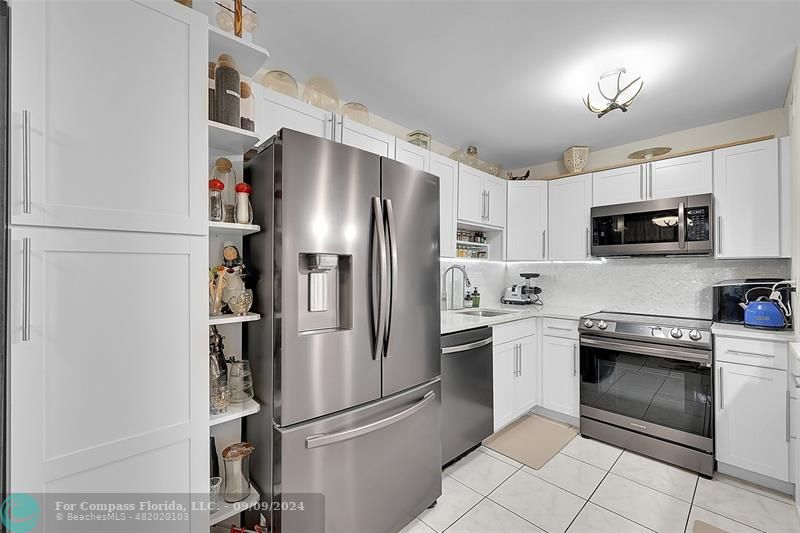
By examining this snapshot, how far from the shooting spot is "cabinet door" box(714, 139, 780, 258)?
2498mm

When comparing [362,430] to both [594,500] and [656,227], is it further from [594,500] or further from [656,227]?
[656,227]

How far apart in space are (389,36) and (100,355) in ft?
6.32

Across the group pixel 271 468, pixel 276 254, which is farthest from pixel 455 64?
pixel 271 468

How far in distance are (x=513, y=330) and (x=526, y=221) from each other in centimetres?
122

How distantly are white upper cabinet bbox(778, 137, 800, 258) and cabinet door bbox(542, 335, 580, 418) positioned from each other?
151cm

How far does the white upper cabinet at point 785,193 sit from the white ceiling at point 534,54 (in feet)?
1.31

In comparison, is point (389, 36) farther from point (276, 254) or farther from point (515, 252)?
point (515, 252)

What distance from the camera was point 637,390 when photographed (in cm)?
275

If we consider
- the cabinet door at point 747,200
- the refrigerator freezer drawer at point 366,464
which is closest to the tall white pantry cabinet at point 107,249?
the refrigerator freezer drawer at point 366,464

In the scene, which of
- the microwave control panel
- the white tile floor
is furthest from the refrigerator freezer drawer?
the microwave control panel

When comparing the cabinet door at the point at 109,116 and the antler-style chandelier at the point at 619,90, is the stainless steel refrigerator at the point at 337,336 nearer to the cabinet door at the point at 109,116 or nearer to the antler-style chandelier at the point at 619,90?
the cabinet door at the point at 109,116

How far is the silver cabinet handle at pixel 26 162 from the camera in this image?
0.99m

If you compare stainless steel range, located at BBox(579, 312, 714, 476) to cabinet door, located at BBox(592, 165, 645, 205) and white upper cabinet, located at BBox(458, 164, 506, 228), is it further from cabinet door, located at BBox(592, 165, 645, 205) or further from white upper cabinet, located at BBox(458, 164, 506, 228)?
white upper cabinet, located at BBox(458, 164, 506, 228)

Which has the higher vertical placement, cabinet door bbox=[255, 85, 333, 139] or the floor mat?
cabinet door bbox=[255, 85, 333, 139]
